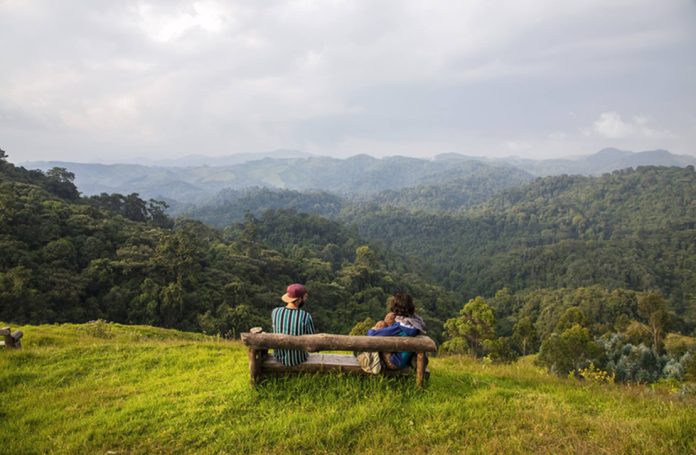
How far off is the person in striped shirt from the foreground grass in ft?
1.20

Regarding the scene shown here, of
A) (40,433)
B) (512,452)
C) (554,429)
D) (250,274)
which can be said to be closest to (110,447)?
(40,433)

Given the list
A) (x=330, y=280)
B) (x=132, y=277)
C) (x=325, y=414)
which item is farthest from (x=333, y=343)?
(x=330, y=280)

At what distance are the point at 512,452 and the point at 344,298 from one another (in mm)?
55237

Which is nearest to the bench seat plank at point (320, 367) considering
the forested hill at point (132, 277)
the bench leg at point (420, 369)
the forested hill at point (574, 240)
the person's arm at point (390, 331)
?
the bench leg at point (420, 369)

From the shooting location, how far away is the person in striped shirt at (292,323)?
5930 mm

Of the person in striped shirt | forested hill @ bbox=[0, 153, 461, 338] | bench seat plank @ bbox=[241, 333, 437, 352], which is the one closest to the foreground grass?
the person in striped shirt

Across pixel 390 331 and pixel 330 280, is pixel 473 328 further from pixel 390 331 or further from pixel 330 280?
pixel 330 280

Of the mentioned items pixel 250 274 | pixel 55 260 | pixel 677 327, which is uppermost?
pixel 55 260

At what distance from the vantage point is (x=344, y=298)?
5906 centimetres

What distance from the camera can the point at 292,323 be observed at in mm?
5945

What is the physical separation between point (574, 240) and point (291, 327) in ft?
461

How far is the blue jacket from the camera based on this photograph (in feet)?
19.7

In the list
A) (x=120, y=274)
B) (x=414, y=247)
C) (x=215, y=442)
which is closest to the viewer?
(x=215, y=442)

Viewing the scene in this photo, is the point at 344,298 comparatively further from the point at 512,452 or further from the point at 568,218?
the point at 568,218
